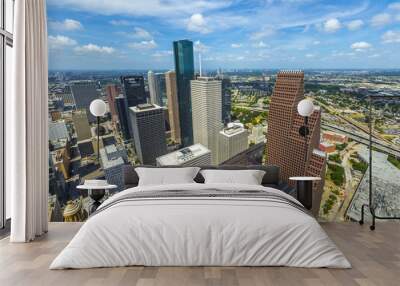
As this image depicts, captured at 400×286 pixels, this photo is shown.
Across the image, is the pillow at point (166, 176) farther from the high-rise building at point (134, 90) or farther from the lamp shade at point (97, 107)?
the high-rise building at point (134, 90)

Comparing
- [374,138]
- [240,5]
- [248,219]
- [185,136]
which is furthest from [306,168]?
[248,219]

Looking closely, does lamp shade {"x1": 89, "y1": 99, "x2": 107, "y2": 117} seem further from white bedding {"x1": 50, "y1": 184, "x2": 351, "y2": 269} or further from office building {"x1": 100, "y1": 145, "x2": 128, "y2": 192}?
white bedding {"x1": 50, "y1": 184, "x2": 351, "y2": 269}

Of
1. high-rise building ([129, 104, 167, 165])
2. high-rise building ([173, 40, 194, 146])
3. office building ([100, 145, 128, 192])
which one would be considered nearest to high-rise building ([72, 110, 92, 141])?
office building ([100, 145, 128, 192])

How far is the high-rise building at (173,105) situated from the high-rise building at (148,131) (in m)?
0.12

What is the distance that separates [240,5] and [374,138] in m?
2.65

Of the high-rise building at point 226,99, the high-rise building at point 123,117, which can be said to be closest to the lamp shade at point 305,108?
the high-rise building at point 226,99

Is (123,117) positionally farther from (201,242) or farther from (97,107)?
(201,242)

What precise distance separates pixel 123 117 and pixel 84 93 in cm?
64

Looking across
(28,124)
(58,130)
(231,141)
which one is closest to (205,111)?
(231,141)

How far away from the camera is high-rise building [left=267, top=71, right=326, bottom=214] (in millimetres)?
6754

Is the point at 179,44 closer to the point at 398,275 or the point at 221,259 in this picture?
the point at 221,259

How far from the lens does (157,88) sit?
708 cm

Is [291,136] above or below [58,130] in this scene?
below

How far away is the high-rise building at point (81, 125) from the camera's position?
270 inches
